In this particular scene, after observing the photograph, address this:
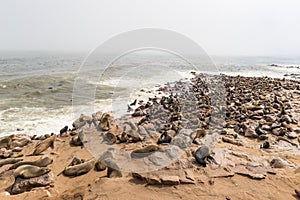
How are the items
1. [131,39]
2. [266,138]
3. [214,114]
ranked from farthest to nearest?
[214,114], [266,138], [131,39]

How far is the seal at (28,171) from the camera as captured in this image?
4297 mm

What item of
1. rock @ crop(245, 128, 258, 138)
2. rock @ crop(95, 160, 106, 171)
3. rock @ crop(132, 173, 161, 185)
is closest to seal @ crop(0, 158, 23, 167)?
rock @ crop(95, 160, 106, 171)

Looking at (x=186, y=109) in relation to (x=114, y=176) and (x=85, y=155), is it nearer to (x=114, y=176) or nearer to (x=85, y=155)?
(x=85, y=155)

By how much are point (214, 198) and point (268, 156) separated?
97.8 inches

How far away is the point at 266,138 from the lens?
6469mm

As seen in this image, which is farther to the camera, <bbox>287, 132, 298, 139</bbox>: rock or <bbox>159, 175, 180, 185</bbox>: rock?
<bbox>287, 132, 298, 139</bbox>: rock

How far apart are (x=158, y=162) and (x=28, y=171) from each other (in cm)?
243

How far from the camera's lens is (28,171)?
4.35 meters

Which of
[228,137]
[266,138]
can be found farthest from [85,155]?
[266,138]

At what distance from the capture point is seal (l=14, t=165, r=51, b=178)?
4297mm

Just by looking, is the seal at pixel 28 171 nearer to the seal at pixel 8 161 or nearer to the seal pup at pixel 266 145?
the seal at pixel 8 161

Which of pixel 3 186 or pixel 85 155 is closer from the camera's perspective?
pixel 3 186

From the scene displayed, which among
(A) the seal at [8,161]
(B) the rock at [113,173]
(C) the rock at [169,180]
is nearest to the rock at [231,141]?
(C) the rock at [169,180]

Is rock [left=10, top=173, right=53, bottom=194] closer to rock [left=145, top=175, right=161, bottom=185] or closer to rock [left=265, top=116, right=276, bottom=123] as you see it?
rock [left=145, top=175, right=161, bottom=185]
